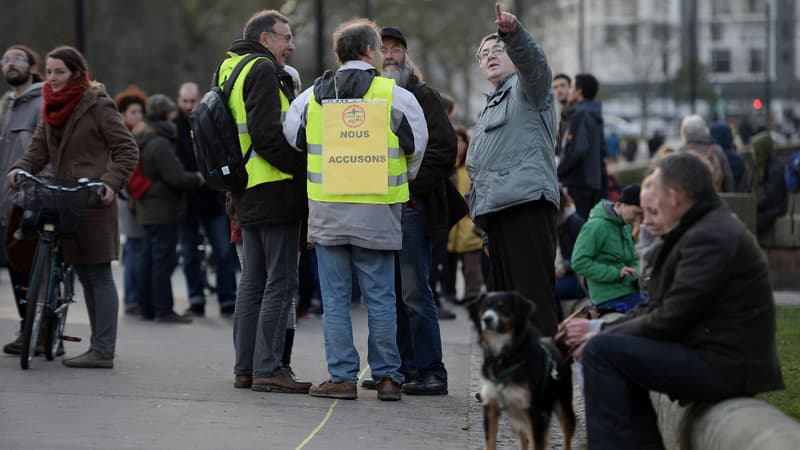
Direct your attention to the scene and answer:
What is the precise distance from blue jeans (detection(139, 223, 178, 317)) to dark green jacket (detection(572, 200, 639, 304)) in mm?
4752

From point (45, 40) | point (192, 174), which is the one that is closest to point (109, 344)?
point (192, 174)

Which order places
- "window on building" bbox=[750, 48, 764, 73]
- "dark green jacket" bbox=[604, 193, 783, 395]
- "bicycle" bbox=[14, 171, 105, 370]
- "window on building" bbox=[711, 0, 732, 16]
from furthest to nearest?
"window on building" bbox=[711, 0, 732, 16] < "window on building" bbox=[750, 48, 764, 73] < "bicycle" bbox=[14, 171, 105, 370] < "dark green jacket" bbox=[604, 193, 783, 395]

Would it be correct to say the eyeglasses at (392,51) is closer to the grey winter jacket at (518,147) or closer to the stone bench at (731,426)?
the grey winter jacket at (518,147)

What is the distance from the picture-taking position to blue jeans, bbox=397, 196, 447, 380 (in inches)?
325

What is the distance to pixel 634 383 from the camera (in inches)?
227

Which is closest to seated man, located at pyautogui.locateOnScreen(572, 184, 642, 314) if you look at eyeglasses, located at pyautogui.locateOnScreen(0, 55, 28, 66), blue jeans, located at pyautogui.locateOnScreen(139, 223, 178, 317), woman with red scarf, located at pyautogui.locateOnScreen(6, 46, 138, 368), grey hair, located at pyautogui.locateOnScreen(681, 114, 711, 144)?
woman with red scarf, located at pyautogui.locateOnScreen(6, 46, 138, 368)

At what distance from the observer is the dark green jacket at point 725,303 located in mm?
5504

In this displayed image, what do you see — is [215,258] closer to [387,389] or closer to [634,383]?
[387,389]

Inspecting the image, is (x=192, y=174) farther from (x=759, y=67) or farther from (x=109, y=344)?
(x=759, y=67)

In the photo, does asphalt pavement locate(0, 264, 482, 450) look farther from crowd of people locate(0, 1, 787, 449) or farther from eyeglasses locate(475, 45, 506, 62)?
eyeglasses locate(475, 45, 506, 62)

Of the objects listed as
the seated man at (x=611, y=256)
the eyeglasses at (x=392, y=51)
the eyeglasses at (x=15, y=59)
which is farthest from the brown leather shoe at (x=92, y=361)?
the seated man at (x=611, y=256)

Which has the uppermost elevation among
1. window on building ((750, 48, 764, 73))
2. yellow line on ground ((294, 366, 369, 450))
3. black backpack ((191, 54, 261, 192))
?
window on building ((750, 48, 764, 73))

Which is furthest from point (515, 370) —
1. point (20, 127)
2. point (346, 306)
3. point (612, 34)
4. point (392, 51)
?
point (612, 34)

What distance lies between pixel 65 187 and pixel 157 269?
11.7ft
